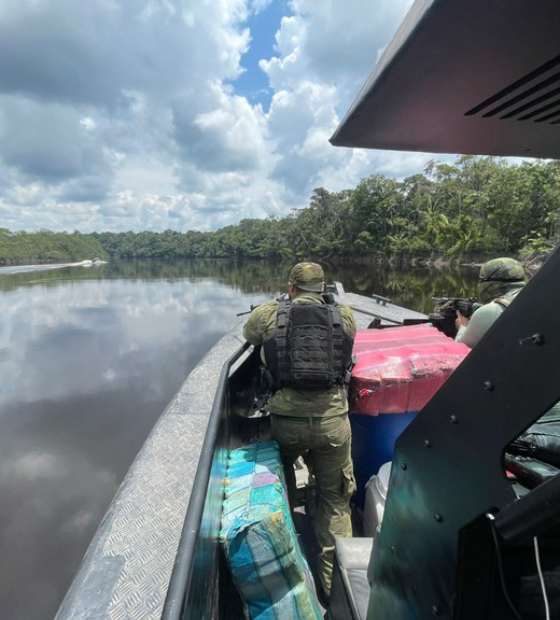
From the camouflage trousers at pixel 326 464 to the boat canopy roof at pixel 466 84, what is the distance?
151 cm

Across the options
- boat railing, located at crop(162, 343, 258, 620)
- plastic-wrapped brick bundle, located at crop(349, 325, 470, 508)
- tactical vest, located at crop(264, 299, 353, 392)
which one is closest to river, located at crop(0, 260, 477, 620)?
boat railing, located at crop(162, 343, 258, 620)

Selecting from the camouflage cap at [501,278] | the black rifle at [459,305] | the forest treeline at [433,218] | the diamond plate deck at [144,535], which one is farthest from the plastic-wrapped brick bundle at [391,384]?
the forest treeline at [433,218]

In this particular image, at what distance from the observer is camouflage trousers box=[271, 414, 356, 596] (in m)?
2.00

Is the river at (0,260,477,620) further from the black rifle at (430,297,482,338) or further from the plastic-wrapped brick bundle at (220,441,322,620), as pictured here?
the black rifle at (430,297,482,338)

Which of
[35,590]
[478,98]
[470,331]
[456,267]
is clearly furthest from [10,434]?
[456,267]

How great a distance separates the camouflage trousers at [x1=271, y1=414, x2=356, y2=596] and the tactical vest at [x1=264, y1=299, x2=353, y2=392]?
0.76 feet

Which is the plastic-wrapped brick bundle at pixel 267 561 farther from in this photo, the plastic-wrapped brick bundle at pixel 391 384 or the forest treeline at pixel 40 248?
the forest treeline at pixel 40 248

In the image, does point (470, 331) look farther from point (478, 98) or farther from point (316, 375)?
point (478, 98)

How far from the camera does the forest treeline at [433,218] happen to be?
30.1 m

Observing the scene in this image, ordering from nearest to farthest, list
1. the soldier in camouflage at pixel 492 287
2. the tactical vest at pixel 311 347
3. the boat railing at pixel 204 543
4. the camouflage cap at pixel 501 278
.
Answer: the boat railing at pixel 204 543, the tactical vest at pixel 311 347, the soldier in camouflage at pixel 492 287, the camouflage cap at pixel 501 278

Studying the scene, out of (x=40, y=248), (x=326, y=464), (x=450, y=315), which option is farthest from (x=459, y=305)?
(x=40, y=248)

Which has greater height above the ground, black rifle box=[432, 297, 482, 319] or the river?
black rifle box=[432, 297, 482, 319]

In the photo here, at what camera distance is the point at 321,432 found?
1.99m

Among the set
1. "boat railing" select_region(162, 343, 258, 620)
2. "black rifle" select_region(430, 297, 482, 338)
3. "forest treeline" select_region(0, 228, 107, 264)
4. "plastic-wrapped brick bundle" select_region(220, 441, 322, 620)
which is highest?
"black rifle" select_region(430, 297, 482, 338)
